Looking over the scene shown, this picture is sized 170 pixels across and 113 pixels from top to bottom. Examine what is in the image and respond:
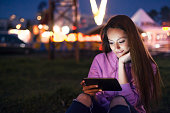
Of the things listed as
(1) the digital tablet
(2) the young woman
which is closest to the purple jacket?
(2) the young woman

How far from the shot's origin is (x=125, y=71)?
2307 millimetres

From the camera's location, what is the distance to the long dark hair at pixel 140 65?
2222mm

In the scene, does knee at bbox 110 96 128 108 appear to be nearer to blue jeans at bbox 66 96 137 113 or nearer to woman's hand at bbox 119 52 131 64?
blue jeans at bbox 66 96 137 113

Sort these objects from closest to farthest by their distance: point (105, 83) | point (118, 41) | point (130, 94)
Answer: point (105, 83)
point (130, 94)
point (118, 41)

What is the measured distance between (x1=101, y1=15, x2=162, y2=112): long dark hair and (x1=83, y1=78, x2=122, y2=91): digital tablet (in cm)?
22

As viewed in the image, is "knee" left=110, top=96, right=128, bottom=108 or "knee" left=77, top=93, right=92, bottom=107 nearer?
"knee" left=110, top=96, right=128, bottom=108

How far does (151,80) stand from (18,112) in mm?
2961

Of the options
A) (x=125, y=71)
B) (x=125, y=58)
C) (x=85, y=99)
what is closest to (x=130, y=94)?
(x=125, y=71)

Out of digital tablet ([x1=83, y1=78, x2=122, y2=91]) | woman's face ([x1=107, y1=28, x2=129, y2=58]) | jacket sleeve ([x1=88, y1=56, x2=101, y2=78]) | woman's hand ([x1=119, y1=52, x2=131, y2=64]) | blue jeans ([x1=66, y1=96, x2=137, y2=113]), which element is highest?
woman's face ([x1=107, y1=28, x2=129, y2=58])

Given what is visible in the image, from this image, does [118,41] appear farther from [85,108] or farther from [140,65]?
[85,108]

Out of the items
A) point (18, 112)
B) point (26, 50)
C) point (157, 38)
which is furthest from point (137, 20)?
point (18, 112)

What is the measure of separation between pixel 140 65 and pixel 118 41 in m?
0.36

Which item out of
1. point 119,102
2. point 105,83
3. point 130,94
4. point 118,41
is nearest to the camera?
point 119,102

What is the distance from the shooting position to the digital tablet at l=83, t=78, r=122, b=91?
2119 mm
